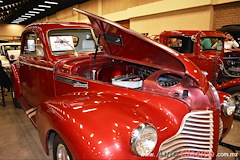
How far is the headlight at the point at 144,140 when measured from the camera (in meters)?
1.25

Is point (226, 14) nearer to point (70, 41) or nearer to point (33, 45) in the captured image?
point (70, 41)

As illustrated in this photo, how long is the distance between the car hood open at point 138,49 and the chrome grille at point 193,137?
0.28m

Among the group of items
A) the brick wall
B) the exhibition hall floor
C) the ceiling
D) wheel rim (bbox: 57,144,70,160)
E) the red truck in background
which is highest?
the ceiling

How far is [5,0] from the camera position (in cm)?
1267

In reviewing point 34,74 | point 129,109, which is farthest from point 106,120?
point 34,74

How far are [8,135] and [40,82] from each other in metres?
1.08

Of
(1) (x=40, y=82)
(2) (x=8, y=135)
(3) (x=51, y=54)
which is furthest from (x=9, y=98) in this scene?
(3) (x=51, y=54)

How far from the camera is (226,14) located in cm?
735

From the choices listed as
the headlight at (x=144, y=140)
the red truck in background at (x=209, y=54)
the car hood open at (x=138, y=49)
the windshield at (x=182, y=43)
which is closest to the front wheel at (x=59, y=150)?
the headlight at (x=144, y=140)

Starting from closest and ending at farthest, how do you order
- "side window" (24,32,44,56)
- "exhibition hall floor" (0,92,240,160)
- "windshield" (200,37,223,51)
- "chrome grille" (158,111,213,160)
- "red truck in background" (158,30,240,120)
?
"chrome grille" (158,111,213,160), "exhibition hall floor" (0,92,240,160), "side window" (24,32,44,56), "red truck in background" (158,30,240,120), "windshield" (200,37,223,51)

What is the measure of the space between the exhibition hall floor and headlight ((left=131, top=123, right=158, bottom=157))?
1.06 meters

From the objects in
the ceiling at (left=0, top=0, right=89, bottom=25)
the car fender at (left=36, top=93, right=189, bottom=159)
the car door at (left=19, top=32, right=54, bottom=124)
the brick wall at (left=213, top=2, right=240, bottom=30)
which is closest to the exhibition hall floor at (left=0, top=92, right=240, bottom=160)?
the car door at (left=19, top=32, right=54, bottom=124)

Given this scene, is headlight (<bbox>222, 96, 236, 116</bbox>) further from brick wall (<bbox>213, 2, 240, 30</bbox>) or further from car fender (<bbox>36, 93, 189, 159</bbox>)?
brick wall (<bbox>213, 2, 240, 30</bbox>)

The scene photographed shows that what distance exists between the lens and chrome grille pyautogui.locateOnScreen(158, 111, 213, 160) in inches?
57.5
